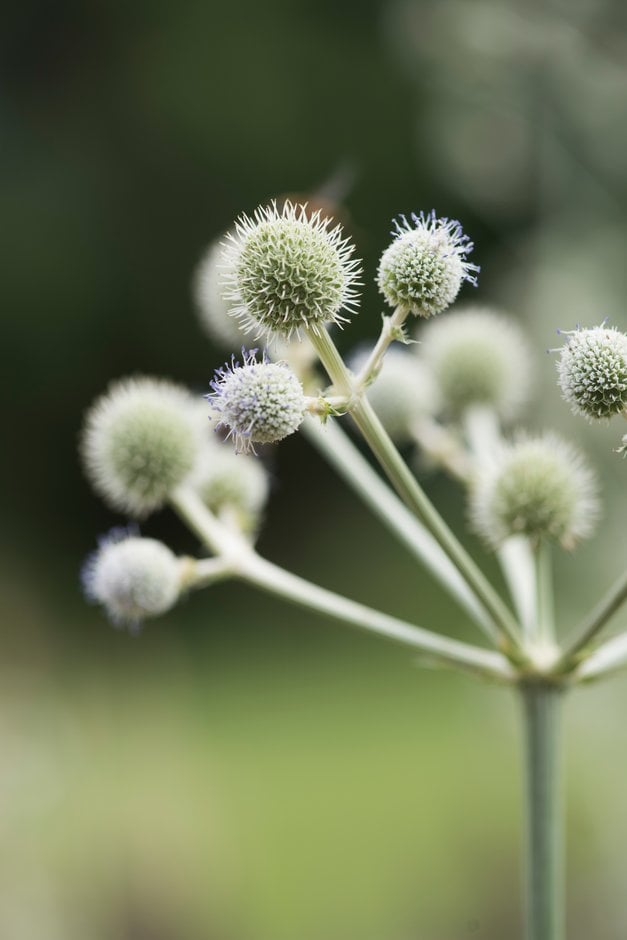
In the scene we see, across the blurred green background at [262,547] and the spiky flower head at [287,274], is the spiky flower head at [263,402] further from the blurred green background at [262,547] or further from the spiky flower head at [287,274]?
the blurred green background at [262,547]

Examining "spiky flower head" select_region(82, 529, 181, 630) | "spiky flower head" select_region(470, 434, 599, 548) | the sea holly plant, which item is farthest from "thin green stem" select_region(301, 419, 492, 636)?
"spiky flower head" select_region(82, 529, 181, 630)

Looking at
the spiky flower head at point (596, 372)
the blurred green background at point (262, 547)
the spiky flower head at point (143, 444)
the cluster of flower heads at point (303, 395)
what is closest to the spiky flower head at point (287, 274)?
the cluster of flower heads at point (303, 395)

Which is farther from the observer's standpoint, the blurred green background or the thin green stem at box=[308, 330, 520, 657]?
the blurred green background

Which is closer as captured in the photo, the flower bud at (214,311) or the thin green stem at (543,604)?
the thin green stem at (543,604)

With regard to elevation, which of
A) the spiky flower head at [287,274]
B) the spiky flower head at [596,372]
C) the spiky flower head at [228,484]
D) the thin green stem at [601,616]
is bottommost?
the thin green stem at [601,616]

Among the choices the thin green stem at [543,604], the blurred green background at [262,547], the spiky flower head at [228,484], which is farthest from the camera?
the blurred green background at [262,547]

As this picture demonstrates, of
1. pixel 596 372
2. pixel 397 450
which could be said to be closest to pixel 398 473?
pixel 596 372

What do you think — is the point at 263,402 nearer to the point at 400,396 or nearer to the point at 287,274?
the point at 287,274

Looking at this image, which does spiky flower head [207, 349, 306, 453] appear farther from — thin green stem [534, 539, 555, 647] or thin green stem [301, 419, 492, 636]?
thin green stem [534, 539, 555, 647]
